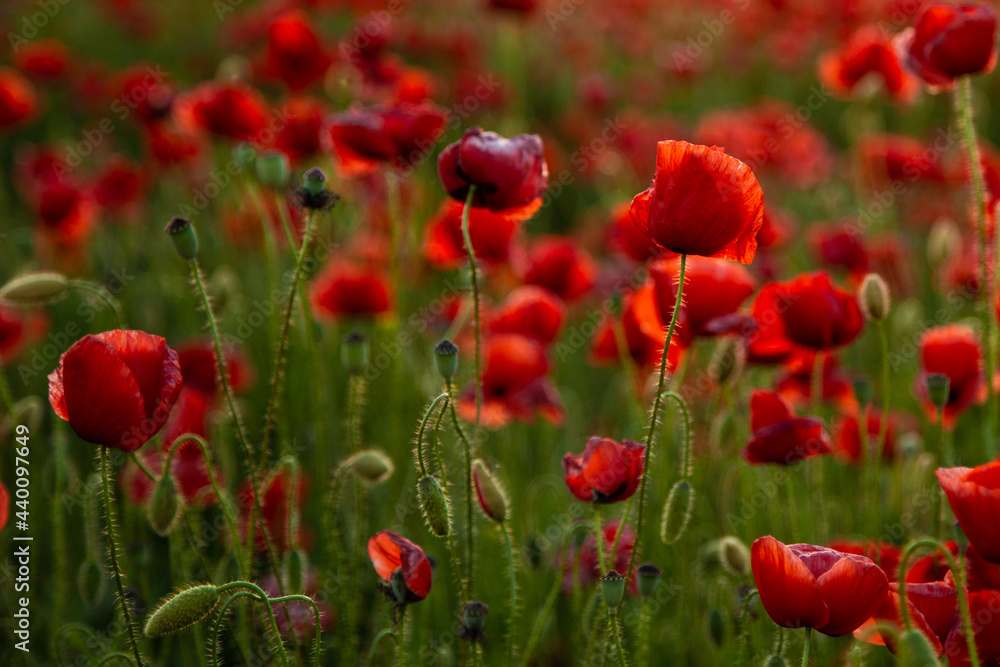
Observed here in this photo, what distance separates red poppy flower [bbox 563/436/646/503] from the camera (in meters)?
1.23

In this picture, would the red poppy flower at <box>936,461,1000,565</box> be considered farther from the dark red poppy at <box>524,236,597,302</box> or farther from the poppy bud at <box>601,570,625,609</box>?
the dark red poppy at <box>524,236,597,302</box>

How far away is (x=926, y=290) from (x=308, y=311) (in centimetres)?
303

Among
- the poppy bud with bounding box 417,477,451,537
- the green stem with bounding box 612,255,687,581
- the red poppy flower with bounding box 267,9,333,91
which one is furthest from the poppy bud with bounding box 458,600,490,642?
the red poppy flower with bounding box 267,9,333,91

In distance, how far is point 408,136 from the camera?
1.84m

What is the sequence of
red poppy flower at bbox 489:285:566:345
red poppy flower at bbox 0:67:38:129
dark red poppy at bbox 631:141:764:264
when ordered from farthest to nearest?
red poppy flower at bbox 0:67:38:129
red poppy flower at bbox 489:285:566:345
dark red poppy at bbox 631:141:764:264

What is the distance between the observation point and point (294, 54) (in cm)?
284

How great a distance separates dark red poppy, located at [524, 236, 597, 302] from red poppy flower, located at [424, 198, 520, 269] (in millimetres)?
115

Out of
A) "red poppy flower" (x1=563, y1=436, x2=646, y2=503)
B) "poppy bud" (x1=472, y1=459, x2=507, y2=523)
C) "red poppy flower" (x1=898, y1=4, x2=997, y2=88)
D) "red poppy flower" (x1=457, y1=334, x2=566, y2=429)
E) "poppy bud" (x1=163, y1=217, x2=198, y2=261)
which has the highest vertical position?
"red poppy flower" (x1=898, y1=4, x2=997, y2=88)

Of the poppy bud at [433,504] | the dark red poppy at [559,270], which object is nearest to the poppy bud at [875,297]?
the poppy bud at [433,504]

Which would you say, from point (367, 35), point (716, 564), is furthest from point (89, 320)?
point (716, 564)

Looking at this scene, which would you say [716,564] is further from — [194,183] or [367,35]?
[194,183]

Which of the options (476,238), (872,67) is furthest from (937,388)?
(872,67)

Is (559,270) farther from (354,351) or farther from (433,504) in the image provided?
(433,504)

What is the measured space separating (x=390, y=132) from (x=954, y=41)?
44.4 inches
